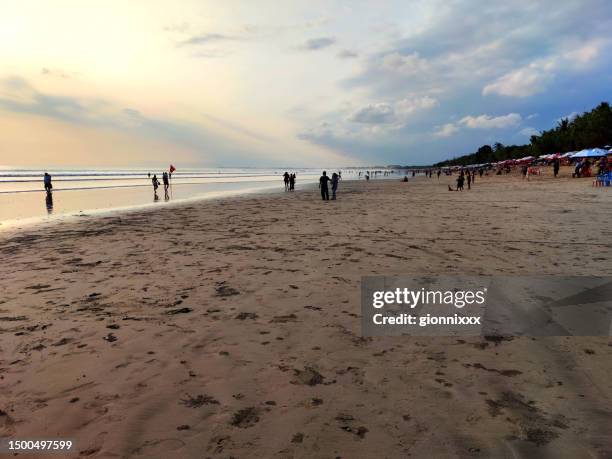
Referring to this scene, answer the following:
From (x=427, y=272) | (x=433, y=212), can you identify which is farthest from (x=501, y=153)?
(x=427, y=272)

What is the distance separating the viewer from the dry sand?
2854 mm

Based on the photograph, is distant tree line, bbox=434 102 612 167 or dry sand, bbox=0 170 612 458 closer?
dry sand, bbox=0 170 612 458

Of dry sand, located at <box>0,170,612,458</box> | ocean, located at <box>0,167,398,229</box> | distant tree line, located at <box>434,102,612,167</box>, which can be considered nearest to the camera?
dry sand, located at <box>0,170,612,458</box>

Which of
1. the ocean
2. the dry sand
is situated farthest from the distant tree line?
the dry sand

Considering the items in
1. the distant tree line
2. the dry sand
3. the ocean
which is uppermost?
the distant tree line

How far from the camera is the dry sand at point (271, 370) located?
2.85 meters

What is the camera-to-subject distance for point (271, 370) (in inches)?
151

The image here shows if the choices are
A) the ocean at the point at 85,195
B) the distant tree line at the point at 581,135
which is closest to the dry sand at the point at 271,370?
the ocean at the point at 85,195

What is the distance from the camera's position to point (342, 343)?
14.5 feet

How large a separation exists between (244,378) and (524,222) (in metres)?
12.9

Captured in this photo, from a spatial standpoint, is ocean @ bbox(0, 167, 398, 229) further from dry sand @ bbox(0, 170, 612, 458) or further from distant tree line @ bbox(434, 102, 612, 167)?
distant tree line @ bbox(434, 102, 612, 167)

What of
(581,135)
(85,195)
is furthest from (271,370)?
(581,135)

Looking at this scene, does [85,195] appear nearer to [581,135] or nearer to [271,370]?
[271,370]

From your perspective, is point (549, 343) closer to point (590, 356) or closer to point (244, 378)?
point (590, 356)
